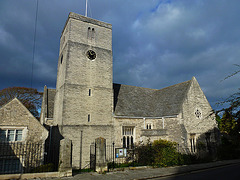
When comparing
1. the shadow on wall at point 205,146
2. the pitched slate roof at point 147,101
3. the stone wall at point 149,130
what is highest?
the pitched slate roof at point 147,101

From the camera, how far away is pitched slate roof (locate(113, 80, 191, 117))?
67.5 feet

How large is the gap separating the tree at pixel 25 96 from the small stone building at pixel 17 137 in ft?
76.7

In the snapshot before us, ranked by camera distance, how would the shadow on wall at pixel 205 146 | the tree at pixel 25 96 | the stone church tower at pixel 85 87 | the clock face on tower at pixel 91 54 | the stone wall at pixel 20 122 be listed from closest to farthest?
1. the stone wall at pixel 20 122
2. the stone church tower at pixel 85 87
3. the shadow on wall at pixel 205 146
4. the clock face on tower at pixel 91 54
5. the tree at pixel 25 96

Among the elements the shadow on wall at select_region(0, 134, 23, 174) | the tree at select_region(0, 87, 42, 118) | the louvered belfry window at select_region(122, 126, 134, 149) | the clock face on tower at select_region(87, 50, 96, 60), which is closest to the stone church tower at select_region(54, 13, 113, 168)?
the clock face on tower at select_region(87, 50, 96, 60)

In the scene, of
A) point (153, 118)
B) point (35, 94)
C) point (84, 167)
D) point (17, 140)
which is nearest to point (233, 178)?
point (153, 118)

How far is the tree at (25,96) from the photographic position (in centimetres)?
3422

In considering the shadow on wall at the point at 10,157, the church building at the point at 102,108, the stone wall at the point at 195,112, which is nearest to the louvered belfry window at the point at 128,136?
the church building at the point at 102,108

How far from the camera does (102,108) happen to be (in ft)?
62.6

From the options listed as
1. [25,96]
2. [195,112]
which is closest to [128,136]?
[195,112]

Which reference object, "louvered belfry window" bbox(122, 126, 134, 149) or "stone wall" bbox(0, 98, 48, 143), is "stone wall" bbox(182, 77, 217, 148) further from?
"stone wall" bbox(0, 98, 48, 143)

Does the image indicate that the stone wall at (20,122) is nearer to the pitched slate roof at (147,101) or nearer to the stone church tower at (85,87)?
the stone church tower at (85,87)

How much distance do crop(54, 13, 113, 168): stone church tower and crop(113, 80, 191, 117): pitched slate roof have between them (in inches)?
97.5

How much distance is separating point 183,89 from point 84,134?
14.3 meters

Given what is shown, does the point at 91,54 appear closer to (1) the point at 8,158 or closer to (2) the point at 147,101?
(2) the point at 147,101
